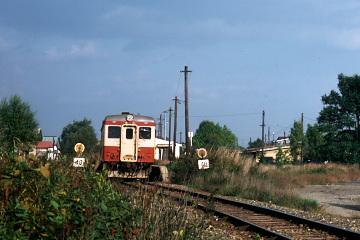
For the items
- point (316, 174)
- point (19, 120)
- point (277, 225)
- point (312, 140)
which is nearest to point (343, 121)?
point (312, 140)

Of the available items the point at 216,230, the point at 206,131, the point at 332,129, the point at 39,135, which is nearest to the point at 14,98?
the point at 39,135

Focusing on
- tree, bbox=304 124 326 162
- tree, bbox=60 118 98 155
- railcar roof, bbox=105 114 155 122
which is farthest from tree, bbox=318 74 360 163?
tree, bbox=60 118 98 155

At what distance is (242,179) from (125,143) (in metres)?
5.08

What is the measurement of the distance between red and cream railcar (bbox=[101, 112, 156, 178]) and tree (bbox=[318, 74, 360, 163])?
104 feet

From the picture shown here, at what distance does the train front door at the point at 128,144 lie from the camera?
67.6 ft

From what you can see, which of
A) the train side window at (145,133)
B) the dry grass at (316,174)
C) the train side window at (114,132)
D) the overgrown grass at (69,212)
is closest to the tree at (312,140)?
the dry grass at (316,174)

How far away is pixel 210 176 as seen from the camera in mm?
21484

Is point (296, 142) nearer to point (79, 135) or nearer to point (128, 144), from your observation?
point (128, 144)

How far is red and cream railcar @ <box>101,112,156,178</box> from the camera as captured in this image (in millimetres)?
20578

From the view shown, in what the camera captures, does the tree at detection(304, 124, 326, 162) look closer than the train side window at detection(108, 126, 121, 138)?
No

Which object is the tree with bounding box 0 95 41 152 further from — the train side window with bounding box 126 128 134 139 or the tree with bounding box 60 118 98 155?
the tree with bounding box 60 118 98 155

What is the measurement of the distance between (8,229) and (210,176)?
16909 millimetres

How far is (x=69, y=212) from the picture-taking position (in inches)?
203

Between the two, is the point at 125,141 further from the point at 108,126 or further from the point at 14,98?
the point at 14,98
